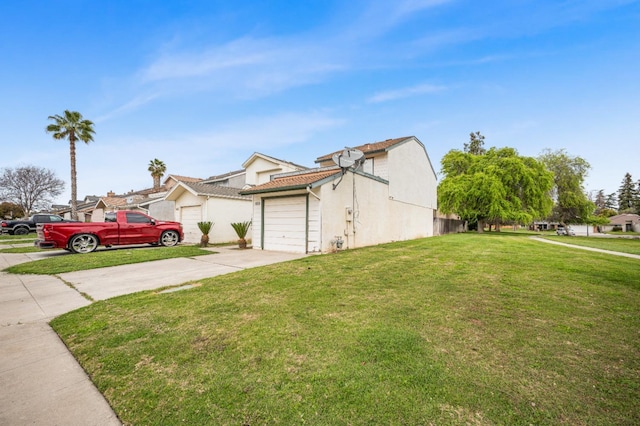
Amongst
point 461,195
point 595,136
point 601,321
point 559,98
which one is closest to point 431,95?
point 559,98

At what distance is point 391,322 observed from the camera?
3.16m

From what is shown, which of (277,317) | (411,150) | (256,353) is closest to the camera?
(256,353)

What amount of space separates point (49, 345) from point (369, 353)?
12.1ft

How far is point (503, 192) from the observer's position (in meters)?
23.7

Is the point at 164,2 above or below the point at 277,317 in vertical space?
above

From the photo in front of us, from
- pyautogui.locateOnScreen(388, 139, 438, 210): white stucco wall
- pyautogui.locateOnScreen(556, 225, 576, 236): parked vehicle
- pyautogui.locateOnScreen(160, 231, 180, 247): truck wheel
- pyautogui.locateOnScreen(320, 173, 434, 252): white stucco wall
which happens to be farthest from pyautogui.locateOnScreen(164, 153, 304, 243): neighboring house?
pyautogui.locateOnScreen(556, 225, 576, 236): parked vehicle

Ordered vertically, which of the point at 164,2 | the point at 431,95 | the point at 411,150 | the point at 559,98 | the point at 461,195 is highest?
the point at 164,2

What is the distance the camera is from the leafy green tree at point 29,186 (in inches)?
1417

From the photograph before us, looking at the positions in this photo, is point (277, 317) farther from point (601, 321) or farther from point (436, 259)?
point (436, 259)

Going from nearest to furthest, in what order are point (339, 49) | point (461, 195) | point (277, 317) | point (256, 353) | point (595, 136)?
point (256, 353) < point (277, 317) < point (339, 49) < point (595, 136) < point (461, 195)

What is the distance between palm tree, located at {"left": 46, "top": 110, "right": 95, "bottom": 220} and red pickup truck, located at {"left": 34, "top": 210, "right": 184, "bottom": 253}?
17964 millimetres

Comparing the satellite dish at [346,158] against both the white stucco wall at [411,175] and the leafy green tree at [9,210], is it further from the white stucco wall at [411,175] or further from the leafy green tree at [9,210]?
the leafy green tree at [9,210]

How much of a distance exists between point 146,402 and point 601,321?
16.6 ft

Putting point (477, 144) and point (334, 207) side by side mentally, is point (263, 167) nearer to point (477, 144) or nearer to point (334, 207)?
point (334, 207)
